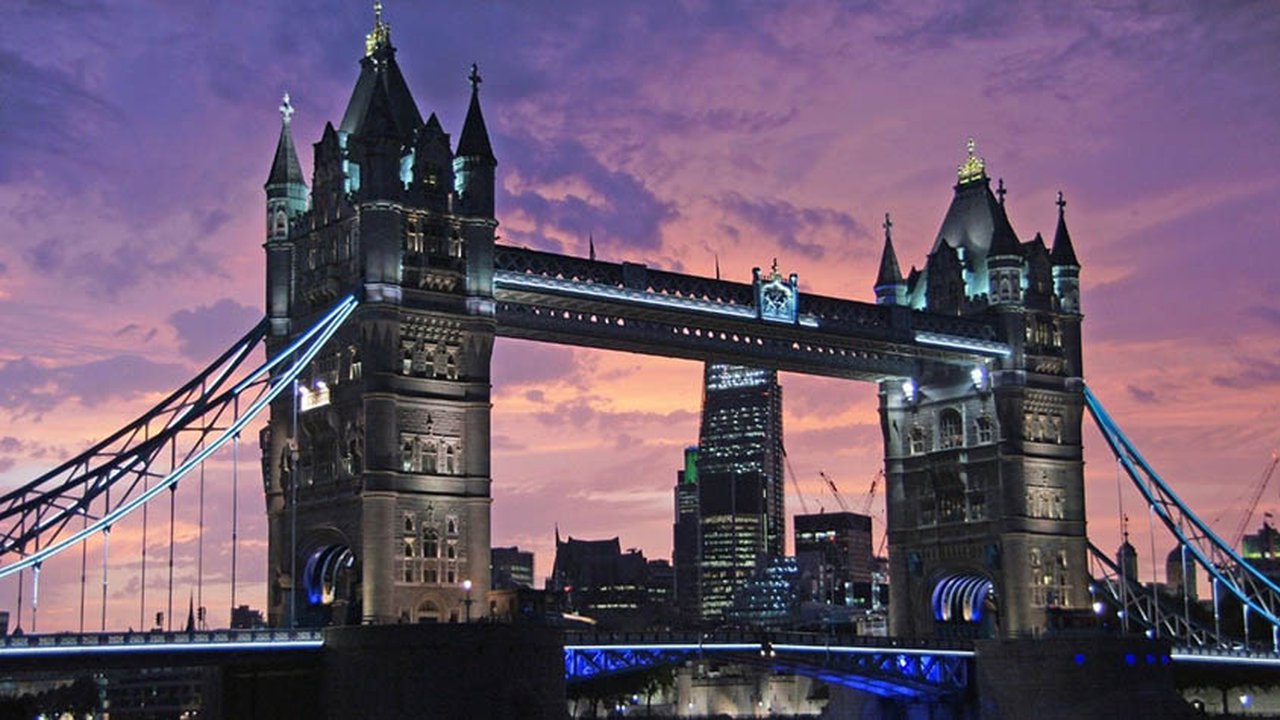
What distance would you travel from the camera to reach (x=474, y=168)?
93062 millimetres

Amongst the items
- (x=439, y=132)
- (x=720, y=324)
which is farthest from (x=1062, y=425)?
(x=439, y=132)

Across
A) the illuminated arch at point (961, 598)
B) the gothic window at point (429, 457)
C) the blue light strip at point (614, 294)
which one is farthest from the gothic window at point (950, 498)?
the gothic window at point (429, 457)

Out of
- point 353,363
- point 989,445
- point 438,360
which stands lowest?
point 989,445

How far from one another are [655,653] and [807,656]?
35.8 ft

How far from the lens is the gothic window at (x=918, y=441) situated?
390 feet

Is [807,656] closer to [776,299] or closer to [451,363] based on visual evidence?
[776,299]

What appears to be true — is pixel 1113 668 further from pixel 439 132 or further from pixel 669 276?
pixel 439 132

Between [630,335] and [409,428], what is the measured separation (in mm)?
14872

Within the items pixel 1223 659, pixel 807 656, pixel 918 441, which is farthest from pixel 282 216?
pixel 1223 659

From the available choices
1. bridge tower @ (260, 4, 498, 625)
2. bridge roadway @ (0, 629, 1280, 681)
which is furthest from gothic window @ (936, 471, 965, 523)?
bridge tower @ (260, 4, 498, 625)

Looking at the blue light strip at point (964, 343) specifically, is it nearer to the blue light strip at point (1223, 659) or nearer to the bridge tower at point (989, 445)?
the bridge tower at point (989, 445)

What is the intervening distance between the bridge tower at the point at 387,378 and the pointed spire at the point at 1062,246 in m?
40.6

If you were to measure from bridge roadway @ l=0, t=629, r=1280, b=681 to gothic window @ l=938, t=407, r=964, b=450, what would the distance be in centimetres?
1276

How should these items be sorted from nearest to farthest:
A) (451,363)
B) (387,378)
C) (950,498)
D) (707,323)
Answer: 1. (387,378)
2. (451,363)
3. (707,323)
4. (950,498)
